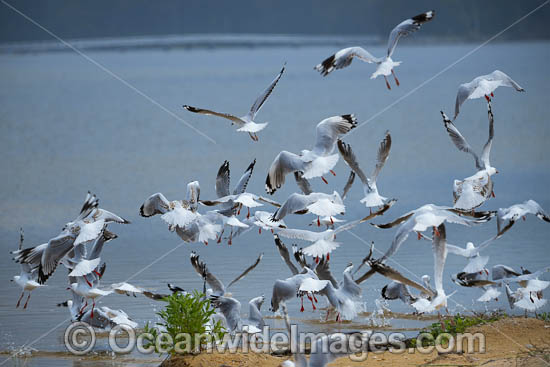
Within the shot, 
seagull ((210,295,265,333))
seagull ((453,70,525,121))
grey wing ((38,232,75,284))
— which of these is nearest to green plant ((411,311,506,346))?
seagull ((210,295,265,333))

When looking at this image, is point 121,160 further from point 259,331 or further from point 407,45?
point 407,45

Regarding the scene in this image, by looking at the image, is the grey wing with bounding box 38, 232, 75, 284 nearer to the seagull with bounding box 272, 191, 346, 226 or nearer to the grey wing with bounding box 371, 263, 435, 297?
the seagull with bounding box 272, 191, 346, 226

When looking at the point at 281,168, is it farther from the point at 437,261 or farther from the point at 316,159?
the point at 437,261

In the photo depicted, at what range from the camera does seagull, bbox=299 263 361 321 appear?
8.38 metres

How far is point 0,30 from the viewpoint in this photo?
47.1 meters

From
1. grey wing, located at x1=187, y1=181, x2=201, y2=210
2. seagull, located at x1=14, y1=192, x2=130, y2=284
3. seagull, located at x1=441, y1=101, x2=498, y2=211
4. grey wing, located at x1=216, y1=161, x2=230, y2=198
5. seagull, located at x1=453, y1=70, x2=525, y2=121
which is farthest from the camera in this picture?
grey wing, located at x1=216, y1=161, x2=230, y2=198

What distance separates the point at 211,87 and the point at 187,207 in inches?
992

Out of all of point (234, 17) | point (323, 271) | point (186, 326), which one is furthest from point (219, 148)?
point (234, 17)

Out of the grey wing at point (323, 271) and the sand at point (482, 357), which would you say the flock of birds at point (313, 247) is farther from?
the sand at point (482, 357)

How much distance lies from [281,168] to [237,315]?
1.61 m

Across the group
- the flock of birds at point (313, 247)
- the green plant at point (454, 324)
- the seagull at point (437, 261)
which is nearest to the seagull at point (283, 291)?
the flock of birds at point (313, 247)

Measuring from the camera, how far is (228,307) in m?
8.83

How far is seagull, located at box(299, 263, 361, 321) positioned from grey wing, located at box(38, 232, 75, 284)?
2.11 metres

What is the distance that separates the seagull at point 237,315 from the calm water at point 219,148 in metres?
1.08
